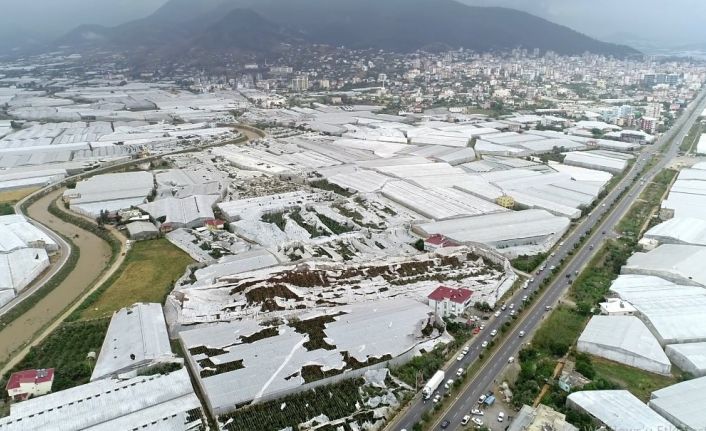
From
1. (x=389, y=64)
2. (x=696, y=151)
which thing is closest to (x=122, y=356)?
(x=696, y=151)

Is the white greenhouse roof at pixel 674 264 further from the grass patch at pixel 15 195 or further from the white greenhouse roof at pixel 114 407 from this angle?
the grass patch at pixel 15 195

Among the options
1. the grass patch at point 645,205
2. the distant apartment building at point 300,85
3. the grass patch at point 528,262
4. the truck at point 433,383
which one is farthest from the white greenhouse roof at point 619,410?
the distant apartment building at point 300,85

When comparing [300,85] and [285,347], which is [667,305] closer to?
[285,347]

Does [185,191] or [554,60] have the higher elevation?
[554,60]

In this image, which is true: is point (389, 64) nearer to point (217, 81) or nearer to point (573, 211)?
point (217, 81)

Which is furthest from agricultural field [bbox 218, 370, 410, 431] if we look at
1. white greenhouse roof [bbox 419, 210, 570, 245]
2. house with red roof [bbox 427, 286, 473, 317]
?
white greenhouse roof [bbox 419, 210, 570, 245]

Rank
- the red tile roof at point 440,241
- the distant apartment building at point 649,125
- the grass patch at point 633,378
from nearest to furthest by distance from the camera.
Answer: the grass patch at point 633,378, the red tile roof at point 440,241, the distant apartment building at point 649,125

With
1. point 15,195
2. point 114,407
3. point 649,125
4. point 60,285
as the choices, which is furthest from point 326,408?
point 649,125
